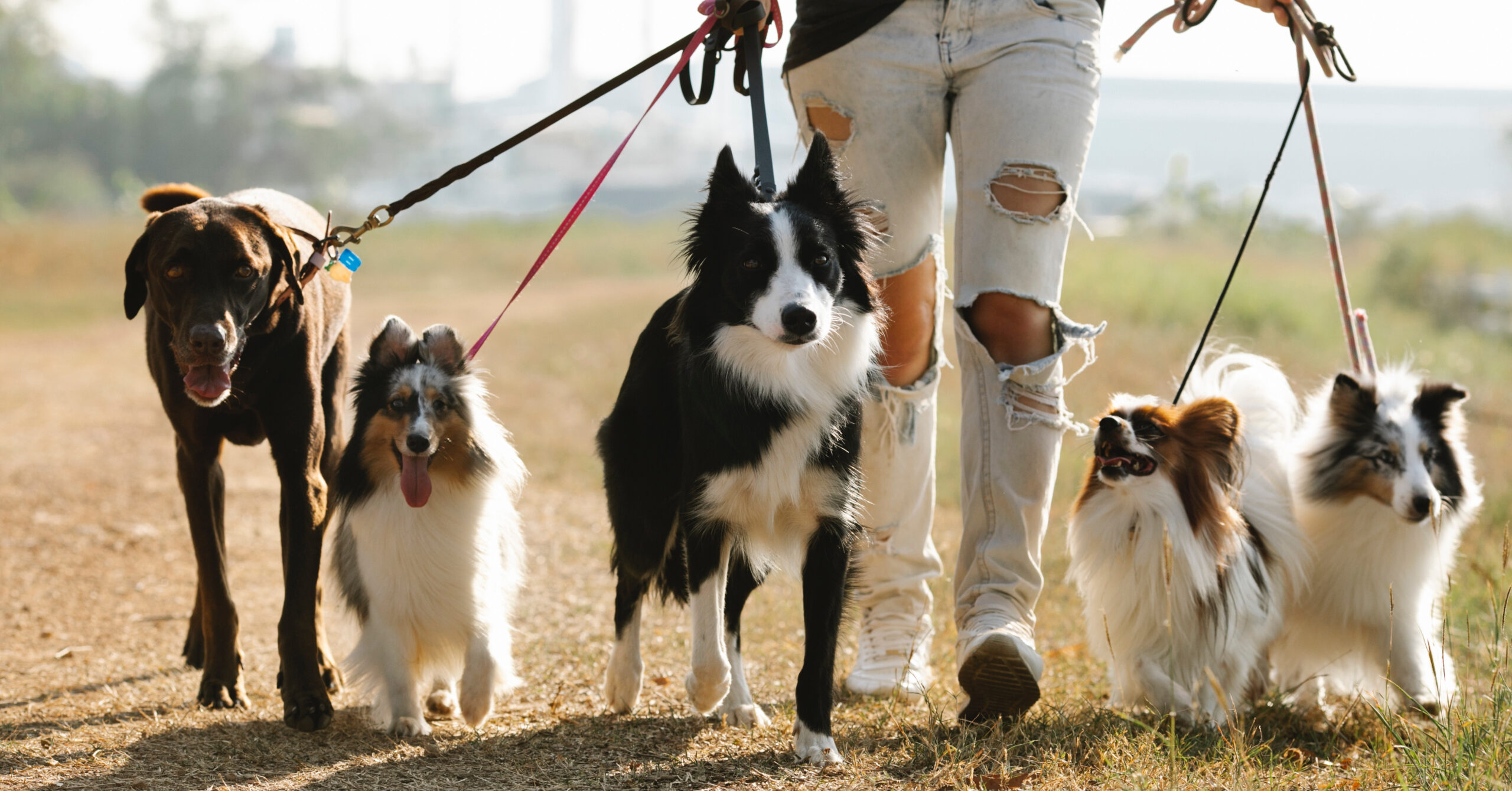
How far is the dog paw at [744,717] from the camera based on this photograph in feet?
11.5

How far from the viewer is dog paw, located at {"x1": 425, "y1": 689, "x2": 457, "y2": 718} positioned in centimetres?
383

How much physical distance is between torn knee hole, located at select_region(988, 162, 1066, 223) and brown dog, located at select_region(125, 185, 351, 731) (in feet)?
6.91

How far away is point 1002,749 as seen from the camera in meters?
3.11

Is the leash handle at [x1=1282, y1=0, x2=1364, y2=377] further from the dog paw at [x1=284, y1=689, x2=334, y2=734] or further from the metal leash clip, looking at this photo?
the dog paw at [x1=284, y1=689, x2=334, y2=734]

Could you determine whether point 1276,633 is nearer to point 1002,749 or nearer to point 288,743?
point 1002,749

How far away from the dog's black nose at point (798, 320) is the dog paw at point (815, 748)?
1.04 metres

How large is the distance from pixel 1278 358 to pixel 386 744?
11.9 meters

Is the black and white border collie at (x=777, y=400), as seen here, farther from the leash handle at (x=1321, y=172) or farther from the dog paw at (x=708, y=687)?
the leash handle at (x=1321, y=172)

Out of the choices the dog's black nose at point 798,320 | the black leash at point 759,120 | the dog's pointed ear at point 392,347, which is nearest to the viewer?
the dog's black nose at point 798,320

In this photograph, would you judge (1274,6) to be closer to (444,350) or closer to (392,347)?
(444,350)

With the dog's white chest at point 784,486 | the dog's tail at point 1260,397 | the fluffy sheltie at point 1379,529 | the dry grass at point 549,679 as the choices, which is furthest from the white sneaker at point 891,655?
the dog's tail at point 1260,397

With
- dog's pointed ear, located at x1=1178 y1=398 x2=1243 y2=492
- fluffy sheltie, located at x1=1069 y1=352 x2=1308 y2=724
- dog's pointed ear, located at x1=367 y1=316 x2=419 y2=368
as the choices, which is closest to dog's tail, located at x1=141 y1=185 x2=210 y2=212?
dog's pointed ear, located at x1=367 y1=316 x2=419 y2=368

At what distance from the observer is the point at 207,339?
318 cm

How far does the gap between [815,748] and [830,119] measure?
1.89 m
